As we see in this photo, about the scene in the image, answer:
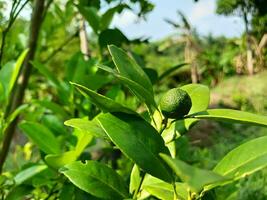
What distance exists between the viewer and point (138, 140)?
1.98 feet

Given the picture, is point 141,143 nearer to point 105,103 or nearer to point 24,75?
point 105,103

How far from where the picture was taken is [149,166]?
59 centimetres

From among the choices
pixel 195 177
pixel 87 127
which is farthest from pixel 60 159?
pixel 195 177

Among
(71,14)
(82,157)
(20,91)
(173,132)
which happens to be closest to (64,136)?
(82,157)

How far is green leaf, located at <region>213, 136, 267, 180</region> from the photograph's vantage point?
22.2 inches

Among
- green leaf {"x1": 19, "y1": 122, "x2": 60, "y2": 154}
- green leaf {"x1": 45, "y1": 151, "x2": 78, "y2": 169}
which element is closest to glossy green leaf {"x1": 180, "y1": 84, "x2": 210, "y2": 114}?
green leaf {"x1": 45, "y1": 151, "x2": 78, "y2": 169}

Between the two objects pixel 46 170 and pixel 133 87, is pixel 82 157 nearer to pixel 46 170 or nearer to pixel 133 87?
pixel 46 170

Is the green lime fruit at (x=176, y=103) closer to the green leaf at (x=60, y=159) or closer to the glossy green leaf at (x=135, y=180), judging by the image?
the glossy green leaf at (x=135, y=180)

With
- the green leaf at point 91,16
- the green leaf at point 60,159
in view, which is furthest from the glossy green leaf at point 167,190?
the green leaf at point 91,16

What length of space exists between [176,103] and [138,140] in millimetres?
63

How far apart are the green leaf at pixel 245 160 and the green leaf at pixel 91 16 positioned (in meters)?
0.64

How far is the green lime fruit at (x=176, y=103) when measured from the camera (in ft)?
1.97

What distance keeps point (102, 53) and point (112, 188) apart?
64 centimetres

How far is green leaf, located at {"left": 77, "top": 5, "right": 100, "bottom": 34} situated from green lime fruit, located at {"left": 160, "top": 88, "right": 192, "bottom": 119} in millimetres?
578
